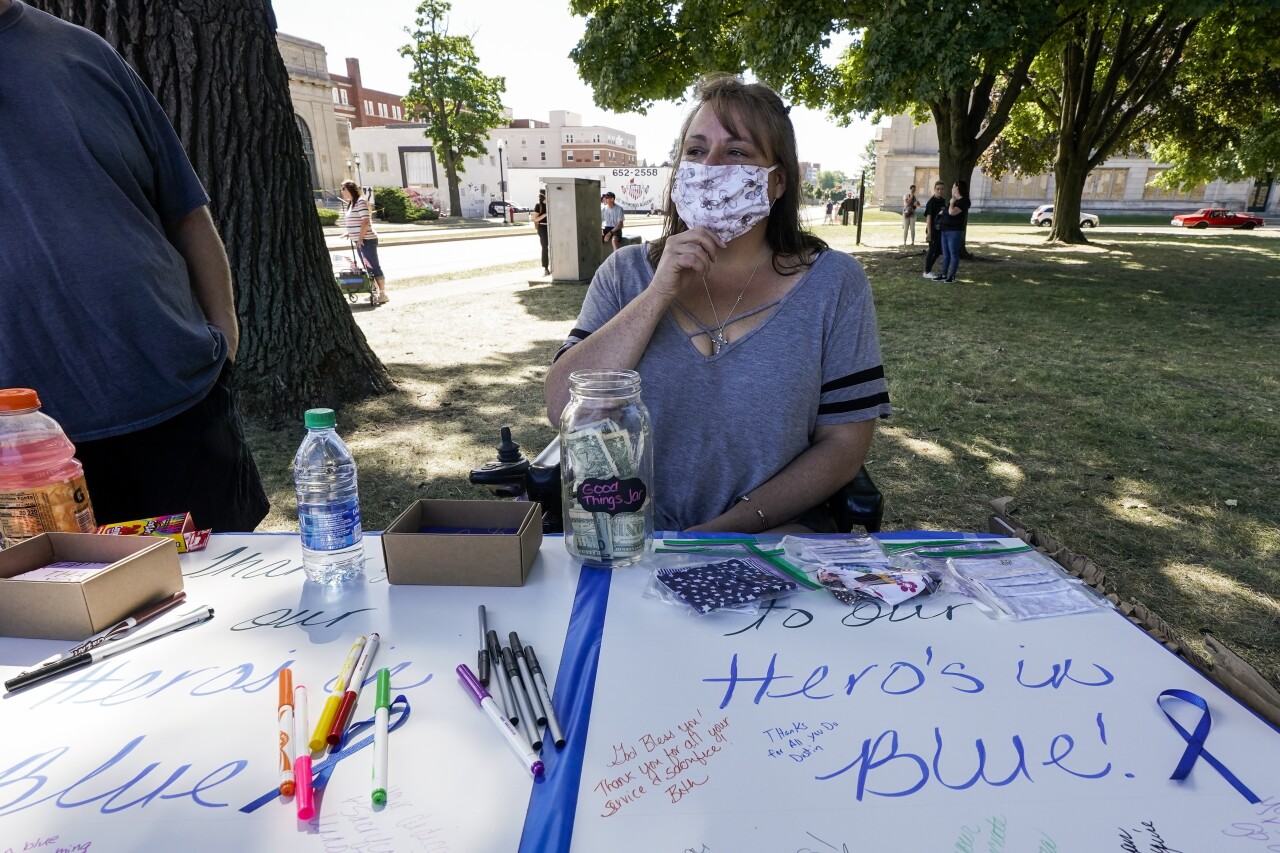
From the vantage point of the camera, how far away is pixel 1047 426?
191 inches

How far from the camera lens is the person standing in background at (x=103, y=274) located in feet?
5.14

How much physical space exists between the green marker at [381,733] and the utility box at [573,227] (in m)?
11.2

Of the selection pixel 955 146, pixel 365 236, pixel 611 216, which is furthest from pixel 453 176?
pixel 365 236

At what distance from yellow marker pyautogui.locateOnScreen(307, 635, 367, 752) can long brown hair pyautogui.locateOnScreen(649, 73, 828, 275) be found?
1.25 meters

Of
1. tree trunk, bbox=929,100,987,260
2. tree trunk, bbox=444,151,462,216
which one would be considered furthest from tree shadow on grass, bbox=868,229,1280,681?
tree trunk, bbox=444,151,462,216

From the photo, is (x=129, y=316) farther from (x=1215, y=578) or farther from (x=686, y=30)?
(x=686, y=30)

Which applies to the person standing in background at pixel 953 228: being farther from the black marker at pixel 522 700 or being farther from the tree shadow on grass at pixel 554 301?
the black marker at pixel 522 700

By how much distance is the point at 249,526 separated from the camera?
2115 millimetres

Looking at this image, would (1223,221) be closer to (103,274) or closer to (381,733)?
(103,274)

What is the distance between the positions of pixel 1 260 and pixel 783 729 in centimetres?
185

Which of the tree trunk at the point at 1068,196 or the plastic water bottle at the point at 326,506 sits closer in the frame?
the plastic water bottle at the point at 326,506

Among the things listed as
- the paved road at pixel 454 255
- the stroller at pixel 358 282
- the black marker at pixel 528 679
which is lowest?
the paved road at pixel 454 255

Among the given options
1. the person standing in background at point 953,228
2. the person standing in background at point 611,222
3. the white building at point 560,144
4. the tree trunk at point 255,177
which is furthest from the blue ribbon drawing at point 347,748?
the white building at point 560,144

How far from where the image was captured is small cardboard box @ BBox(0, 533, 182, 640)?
110cm
